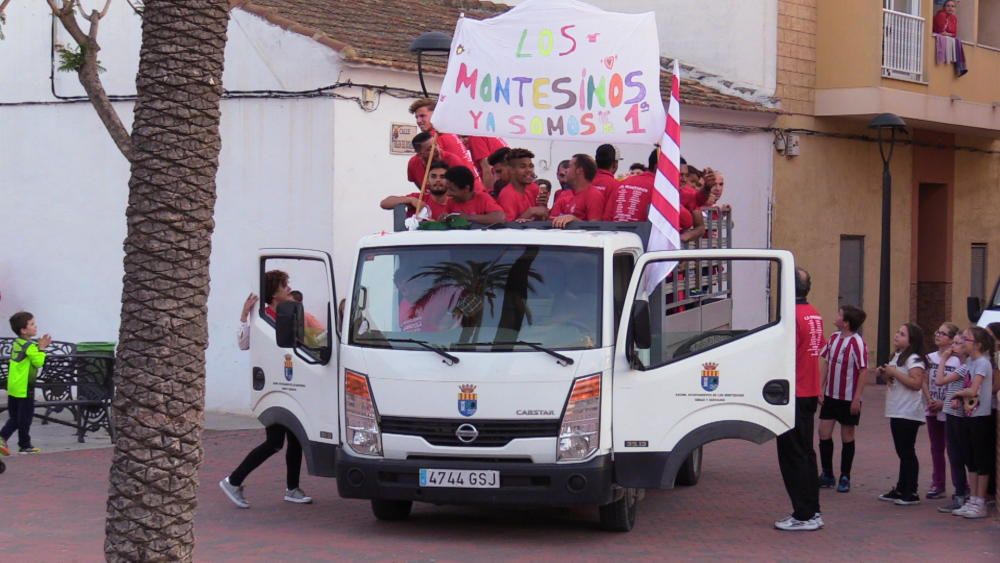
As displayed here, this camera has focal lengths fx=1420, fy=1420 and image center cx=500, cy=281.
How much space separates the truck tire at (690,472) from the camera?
12.1m

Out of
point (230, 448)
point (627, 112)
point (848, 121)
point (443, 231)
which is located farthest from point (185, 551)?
point (848, 121)

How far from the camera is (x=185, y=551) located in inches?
227

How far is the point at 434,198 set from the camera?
10859 millimetres

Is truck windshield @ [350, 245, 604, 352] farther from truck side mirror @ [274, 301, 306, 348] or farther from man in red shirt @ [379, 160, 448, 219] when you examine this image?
man in red shirt @ [379, 160, 448, 219]

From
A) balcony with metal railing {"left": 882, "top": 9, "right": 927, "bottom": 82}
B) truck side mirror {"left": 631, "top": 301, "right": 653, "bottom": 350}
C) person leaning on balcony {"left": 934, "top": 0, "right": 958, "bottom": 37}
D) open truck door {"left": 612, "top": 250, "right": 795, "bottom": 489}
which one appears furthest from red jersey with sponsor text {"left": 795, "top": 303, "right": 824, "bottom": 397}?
person leaning on balcony {"left": 934, "top": 0, "right": 958, "bottom": 37}

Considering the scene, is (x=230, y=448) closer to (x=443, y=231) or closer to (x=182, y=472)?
(x=443, y=231)

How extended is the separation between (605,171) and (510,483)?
3440mm

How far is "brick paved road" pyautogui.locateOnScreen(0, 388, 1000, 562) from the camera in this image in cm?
928

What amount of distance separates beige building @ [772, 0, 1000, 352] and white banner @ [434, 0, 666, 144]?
11.6 metres

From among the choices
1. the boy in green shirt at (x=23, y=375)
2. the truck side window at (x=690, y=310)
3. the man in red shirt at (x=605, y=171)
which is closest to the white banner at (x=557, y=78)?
the man in red shirt at (x=605, y=171)

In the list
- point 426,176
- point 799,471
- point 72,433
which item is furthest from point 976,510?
point 72,433

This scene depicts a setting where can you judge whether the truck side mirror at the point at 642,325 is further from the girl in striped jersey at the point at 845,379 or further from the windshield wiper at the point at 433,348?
the girl in striped jersey at the point at 845,379

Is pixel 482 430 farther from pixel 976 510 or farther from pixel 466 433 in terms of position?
pixel 976 510

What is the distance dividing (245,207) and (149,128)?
10.6 m
